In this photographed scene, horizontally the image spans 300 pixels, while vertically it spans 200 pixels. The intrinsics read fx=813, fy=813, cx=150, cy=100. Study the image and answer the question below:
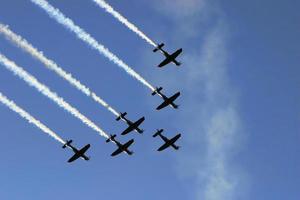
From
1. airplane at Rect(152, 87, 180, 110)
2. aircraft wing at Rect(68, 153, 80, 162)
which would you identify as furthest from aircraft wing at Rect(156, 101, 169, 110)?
aircraft wing at Rect(68, 153, 80, 162)

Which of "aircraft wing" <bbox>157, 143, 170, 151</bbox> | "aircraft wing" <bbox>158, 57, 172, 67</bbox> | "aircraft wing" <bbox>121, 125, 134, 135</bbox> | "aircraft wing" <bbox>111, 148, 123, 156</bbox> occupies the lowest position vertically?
"aircraft wing" <bbox>111, 148, 123, 156</bbox>

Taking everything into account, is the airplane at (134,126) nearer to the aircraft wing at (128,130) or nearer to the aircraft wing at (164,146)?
the aircraft wing at (128,130)

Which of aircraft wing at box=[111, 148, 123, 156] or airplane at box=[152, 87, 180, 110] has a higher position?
airplane at box=[152, 87, 180, 110]

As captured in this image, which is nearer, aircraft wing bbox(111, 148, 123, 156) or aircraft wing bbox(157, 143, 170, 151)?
aircraft wing bbox(111, 148, 123, 156)

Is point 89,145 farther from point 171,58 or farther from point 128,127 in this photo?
point 171,58

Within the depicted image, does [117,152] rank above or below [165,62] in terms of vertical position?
below

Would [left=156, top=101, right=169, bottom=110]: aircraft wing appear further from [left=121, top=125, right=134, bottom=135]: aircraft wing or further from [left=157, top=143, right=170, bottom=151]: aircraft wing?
[left=157, top=143, right=170, bottom=151]: aircraft wing

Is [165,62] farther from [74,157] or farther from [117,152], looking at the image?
[74,157]

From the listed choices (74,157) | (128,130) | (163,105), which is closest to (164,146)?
(163,105)

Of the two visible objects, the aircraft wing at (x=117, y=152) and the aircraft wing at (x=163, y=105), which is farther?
the aircraft wing at (x=117, y=152)

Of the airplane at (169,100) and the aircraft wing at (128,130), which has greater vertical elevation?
the airplane at (169,100)

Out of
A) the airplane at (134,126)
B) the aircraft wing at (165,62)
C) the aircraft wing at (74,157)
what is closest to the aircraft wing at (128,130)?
the airplane at (134,126)

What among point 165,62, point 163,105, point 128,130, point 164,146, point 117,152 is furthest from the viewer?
point 164,146

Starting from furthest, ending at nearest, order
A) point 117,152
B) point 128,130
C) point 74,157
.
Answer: point 117,152 < point 128,130 < point 74,157
